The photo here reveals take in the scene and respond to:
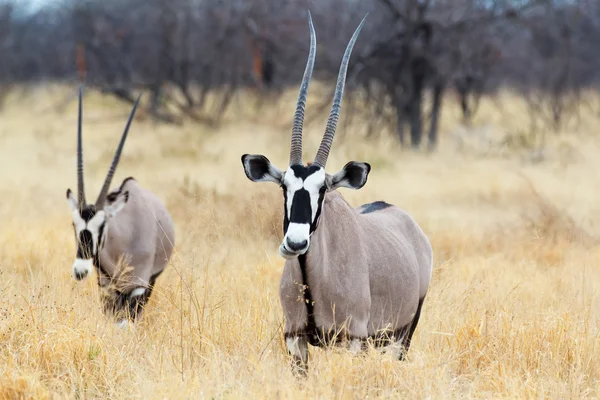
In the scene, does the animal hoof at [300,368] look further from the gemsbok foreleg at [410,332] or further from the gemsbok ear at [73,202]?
the gemsbok ear at [73,202]

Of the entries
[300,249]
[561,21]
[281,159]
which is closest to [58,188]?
[281,159]

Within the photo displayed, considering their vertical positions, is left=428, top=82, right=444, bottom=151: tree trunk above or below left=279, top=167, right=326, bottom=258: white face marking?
above

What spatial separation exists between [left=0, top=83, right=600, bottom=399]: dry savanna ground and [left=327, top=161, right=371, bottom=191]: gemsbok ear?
2.49ft

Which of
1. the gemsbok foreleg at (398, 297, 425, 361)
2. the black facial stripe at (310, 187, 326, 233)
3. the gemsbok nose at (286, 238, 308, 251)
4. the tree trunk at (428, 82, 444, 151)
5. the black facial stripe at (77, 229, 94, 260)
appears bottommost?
the gemsbok foreleg at (398, 297, 425, 361)

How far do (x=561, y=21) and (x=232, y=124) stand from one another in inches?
385

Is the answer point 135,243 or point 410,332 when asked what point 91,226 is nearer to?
point 135,243

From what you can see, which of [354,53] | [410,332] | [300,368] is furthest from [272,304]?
[354,53]

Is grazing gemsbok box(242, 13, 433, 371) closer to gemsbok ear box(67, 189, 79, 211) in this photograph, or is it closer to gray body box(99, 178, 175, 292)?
gray body box(99, 178, 175, 292)

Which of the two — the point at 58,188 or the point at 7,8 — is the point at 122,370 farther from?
the point at 7,8

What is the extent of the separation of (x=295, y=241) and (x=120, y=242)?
2.82 meters

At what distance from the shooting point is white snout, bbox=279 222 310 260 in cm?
346

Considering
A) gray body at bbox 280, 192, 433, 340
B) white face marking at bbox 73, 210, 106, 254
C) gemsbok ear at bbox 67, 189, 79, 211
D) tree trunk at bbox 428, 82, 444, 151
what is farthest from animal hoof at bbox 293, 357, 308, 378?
tree trunk at bbox 428, 82, 444, 151

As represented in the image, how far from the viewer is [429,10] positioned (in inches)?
639

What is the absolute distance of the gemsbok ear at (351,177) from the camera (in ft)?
12.6
